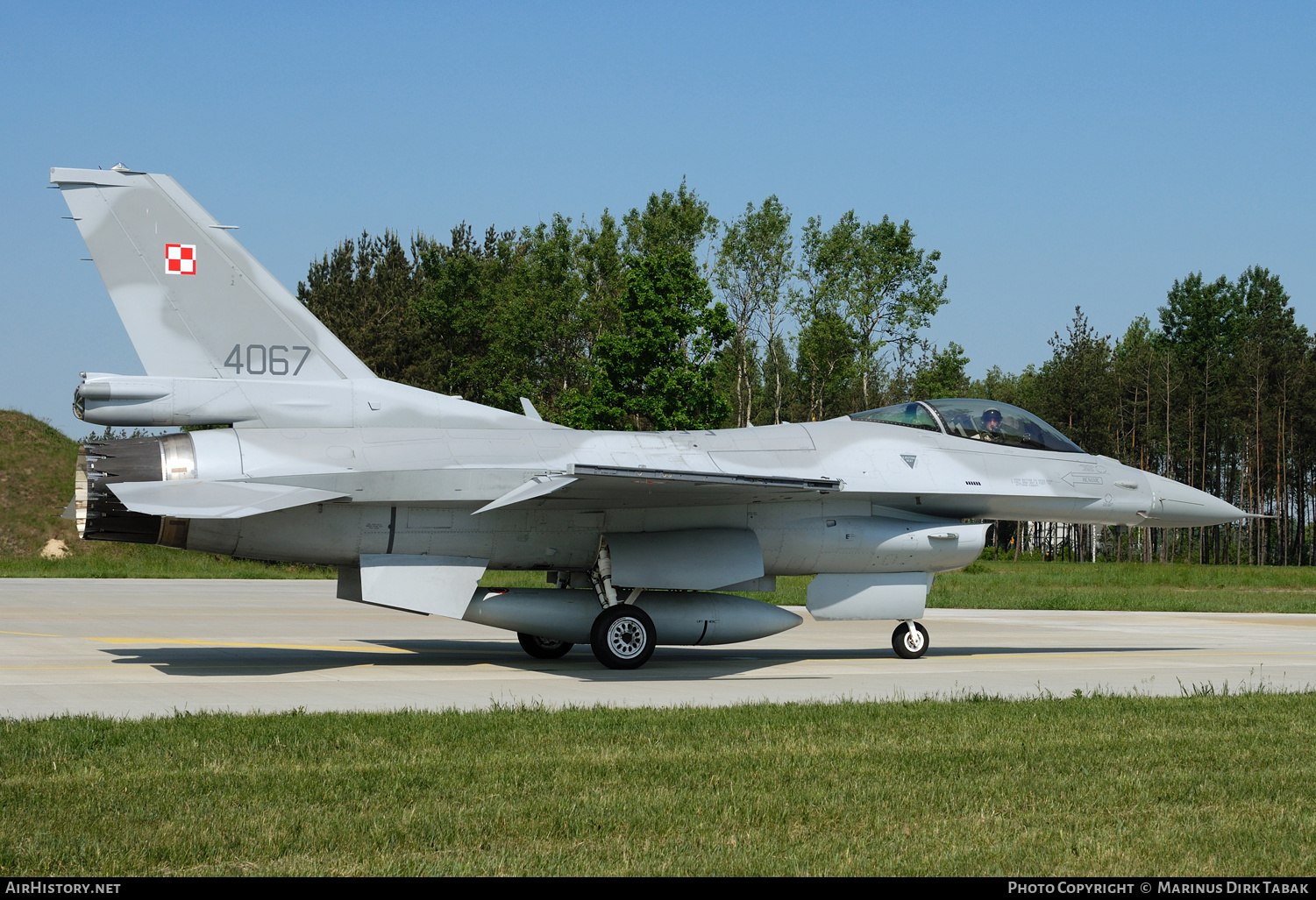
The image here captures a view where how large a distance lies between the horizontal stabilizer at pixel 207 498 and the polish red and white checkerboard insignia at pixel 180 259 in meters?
2.43

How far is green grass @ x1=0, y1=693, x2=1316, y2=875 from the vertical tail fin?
4.80m

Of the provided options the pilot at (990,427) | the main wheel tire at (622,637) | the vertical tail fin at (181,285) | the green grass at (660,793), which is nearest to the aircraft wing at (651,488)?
the main wheel tire at (622,637)

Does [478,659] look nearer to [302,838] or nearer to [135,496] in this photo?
[135,496]

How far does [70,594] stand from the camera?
24.6 m

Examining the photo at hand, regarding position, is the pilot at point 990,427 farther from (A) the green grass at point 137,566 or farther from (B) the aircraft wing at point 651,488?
(A) the green grass at point 137,566

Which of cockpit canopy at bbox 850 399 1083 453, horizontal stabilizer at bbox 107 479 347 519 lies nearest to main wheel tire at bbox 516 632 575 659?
horizontal stabilizer at bbox 107 479 347 519

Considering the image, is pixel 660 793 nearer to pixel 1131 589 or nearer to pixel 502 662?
pixel 502 662

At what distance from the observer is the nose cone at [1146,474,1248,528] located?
49.0 ft

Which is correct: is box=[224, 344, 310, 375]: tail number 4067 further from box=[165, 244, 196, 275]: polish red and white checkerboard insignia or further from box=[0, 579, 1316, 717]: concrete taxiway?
box=[0, 579, 1316, 717]: concrete taxiway

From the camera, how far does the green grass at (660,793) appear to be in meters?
4.92

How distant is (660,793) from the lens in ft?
20.2

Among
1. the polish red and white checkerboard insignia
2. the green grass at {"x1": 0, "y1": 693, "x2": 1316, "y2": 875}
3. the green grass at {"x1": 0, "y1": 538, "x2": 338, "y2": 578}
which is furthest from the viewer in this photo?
the green grass at {"x1": 0, "y1": 538, "x2": 338, "y2": 578}

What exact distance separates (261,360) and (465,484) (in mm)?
2555

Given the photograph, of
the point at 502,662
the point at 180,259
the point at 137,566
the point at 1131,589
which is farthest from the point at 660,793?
the point at 137,566
